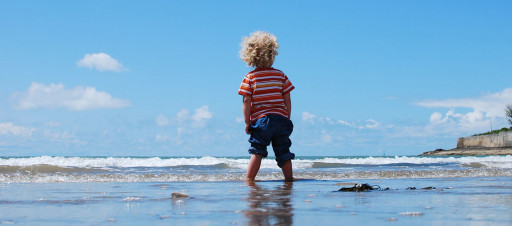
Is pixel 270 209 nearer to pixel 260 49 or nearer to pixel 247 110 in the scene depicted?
pixel 247 110

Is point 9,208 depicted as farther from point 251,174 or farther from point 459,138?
point 459,138

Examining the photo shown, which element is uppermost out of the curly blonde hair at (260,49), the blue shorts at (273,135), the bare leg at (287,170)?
the curly blonde hair at (260,49)

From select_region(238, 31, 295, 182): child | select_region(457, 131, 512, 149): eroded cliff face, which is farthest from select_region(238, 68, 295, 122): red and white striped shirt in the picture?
select_region(457, 131, 512, 149): eroded cliff face

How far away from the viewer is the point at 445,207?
114 inches

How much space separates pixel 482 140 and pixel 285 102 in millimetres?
61461

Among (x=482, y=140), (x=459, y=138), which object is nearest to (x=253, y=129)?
(x=482, y=140)

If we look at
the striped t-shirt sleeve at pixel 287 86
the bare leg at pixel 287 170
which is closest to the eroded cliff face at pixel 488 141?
the bare leg at pixel 287 170

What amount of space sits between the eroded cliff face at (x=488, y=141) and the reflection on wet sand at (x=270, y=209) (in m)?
59.0

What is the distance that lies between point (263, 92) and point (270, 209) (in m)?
2.68

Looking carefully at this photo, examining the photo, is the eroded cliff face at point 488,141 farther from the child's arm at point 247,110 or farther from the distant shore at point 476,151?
the child's arm at point 247,110

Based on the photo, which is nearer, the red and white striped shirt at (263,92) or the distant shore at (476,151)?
the red and white striped shirt at (263,92)

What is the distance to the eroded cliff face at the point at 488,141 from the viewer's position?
2211 inches

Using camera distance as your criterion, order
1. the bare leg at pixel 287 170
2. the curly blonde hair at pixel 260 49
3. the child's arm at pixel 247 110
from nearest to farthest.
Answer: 1. the child's arm at pixel 247 110
2. the curly blonde hair at pixel 260 49
3. the bare leg at pixel 287 170

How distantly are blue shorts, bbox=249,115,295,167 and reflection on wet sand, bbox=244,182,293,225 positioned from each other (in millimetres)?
1582
